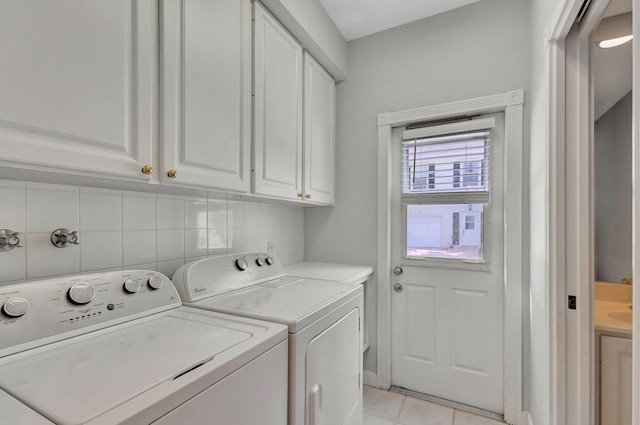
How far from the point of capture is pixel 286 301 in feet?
4.29

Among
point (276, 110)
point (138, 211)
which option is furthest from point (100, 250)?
point (276, 110)

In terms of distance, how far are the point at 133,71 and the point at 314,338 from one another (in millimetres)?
1136

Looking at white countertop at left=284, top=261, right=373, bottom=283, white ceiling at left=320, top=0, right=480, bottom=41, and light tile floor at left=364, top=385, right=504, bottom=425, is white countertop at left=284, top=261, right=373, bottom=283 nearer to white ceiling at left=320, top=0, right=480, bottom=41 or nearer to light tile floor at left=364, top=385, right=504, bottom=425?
light tile floor at left=364, top=385, right=504, bottom=425

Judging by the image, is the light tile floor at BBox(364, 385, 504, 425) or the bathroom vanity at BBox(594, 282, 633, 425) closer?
the bathroom vanity at BBox(594, 282, 633, 425)

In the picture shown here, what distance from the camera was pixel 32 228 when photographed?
1.01 meters

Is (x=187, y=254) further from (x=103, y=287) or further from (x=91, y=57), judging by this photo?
(x=91, y=57)

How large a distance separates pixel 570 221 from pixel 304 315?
1.17m

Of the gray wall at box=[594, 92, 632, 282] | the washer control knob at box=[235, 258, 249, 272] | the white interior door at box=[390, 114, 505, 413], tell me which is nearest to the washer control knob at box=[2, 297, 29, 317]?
the washer control knob at box=[235, 258, 249, 272]

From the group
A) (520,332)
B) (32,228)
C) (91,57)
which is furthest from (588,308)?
(32,228)

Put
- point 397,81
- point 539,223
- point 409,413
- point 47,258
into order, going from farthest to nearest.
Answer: point 397,81 < point 409,413 < point 539,223 < point 47,258

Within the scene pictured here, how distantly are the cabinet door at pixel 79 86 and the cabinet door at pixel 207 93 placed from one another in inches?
2.4

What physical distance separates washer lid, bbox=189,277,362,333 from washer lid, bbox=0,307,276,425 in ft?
0.35

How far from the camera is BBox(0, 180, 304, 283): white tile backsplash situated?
0.99m

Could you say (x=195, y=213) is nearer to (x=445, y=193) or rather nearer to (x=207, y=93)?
(x=207, y=93)
